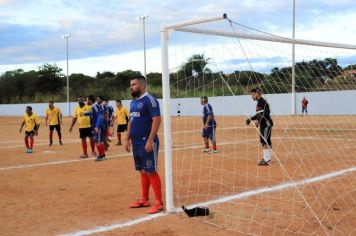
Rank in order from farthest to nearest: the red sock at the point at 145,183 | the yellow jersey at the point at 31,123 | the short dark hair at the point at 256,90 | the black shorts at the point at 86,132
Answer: the yellow jersey at the point at 31,123, the black shorts at the point at 86,132, the short dark hair at the point at 256,90, the red sock at the point at 145,183

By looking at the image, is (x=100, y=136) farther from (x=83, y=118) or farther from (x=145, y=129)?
(x=145, y=129)

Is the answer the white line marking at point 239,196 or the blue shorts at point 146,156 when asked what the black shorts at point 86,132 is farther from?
the blue shorts at point 146,156

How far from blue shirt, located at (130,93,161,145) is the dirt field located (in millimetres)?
1152

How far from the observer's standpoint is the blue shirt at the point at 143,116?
258 inches

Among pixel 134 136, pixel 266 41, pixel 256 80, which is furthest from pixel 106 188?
pixel 266 41

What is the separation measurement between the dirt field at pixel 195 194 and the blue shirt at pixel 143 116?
1.15 meters

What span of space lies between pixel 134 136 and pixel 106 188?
7.55 ft

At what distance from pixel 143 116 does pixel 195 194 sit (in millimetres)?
1953

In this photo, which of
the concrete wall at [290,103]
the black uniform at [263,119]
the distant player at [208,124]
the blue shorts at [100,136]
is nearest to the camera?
the black uniform at [263,119]

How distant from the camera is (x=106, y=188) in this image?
8555 millimetres

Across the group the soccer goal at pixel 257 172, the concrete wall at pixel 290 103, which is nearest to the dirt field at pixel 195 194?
the soccer goal at pixel 257 172

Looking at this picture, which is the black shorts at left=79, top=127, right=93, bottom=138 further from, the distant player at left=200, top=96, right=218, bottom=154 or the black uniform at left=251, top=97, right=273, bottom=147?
the black uniform at left=251, top=97, right=273, bottom=147

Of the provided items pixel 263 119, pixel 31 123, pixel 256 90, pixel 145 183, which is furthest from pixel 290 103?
pixel 145 183

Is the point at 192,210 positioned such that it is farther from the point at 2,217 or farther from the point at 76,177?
the point at 76,177
